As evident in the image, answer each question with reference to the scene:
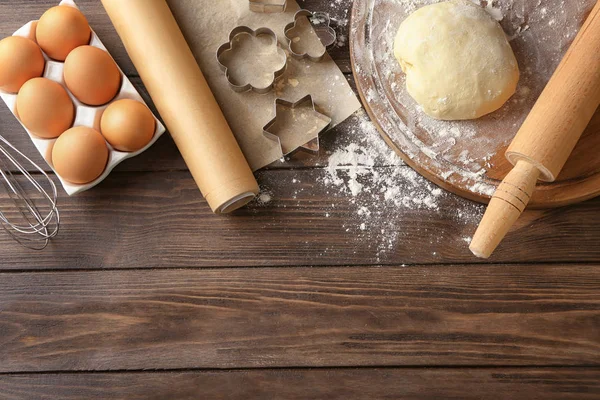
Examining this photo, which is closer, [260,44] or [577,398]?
[577,398]

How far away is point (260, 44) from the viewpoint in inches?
46.9

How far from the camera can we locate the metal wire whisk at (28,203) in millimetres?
1122

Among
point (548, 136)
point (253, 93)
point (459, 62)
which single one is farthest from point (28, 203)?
point (548, 136)

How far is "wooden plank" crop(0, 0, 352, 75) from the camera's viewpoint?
3.83ft

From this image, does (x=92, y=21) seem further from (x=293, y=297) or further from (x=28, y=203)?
(x=293, y=297)

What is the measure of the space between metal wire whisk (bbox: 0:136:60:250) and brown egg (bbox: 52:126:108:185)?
0.11 m

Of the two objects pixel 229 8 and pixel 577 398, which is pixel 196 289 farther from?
pixel 577 398

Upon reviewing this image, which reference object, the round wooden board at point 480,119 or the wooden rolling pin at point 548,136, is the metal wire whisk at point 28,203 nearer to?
the round wooden board at point 480,119

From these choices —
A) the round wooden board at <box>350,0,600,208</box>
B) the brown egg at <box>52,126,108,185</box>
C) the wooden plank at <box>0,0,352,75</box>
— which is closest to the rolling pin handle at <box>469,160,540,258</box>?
the round wooden board at <box>350,0,600,208</box>

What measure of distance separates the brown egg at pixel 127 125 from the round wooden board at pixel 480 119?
17.4 inches

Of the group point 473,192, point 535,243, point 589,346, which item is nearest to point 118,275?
point 473,192

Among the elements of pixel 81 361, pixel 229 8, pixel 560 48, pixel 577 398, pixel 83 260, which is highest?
pixel 229 8

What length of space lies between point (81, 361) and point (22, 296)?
18 cm

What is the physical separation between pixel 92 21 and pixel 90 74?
21 cm
